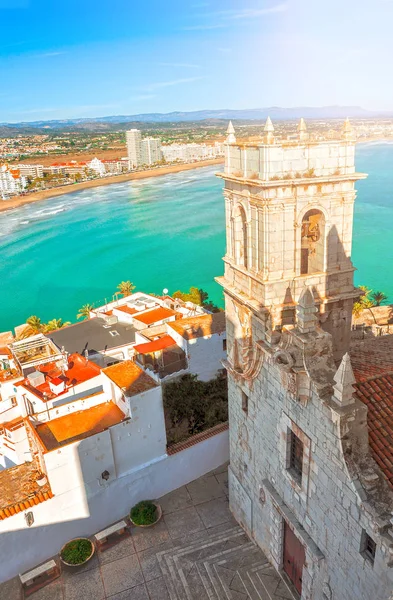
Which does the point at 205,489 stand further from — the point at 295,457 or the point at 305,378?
the point at 305,378

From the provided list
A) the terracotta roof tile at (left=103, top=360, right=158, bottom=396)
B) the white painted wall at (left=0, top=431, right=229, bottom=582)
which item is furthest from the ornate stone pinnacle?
the white painted wall at (left=0, top=431, right=229, bottom=582)

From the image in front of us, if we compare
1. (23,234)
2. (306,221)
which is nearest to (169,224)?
(23,234)

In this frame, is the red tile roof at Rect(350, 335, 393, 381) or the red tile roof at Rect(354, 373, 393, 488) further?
the red tile roof at Rect(350, 335, 393, 381)

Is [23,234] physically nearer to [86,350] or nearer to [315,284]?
[86,350]

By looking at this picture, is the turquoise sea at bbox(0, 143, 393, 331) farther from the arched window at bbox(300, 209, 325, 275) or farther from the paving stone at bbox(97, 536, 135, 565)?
the arched window at bbox(300, 209, 325, 275)

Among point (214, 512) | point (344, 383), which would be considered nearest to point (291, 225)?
point (344, 383)
